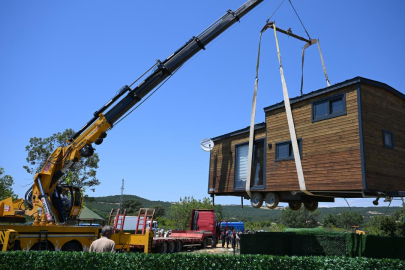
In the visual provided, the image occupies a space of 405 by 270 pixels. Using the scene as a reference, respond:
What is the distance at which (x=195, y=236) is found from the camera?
84.3 feet

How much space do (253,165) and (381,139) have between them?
18.8 feet

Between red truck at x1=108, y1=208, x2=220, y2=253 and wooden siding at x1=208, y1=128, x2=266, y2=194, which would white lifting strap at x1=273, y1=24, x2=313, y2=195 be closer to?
wooden siding at x1=208, y1=128, x2=266, y2=194

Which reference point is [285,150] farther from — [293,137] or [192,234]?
[192,234]

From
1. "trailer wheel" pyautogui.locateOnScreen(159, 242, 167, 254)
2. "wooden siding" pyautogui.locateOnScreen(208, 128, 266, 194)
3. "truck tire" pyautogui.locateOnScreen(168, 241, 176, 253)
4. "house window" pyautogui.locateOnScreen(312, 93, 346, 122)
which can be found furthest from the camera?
"truck tire" pyautogui.locateOnScreen(168, 241, 176, 253)

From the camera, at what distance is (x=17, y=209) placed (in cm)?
1602

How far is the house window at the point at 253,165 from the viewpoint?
52.1 ft

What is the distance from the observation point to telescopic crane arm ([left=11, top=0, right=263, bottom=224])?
53.7 feet

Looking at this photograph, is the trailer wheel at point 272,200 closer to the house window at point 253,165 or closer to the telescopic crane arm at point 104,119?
the house window at point 253,165

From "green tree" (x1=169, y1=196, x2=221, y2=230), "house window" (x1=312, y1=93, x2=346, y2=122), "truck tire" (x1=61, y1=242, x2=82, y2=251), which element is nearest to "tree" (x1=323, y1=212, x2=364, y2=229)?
"green tree" (x1=169, y1=196, x2=221, y2=230)

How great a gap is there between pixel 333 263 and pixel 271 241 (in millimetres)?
11001

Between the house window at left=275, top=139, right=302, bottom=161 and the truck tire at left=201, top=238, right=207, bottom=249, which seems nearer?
the house window at left=275, top=139, right=302, bottom=161

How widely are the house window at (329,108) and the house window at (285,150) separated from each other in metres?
1.30

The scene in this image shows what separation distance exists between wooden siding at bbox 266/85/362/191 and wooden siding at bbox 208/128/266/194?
2292mm

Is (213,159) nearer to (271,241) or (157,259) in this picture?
(271,241)
